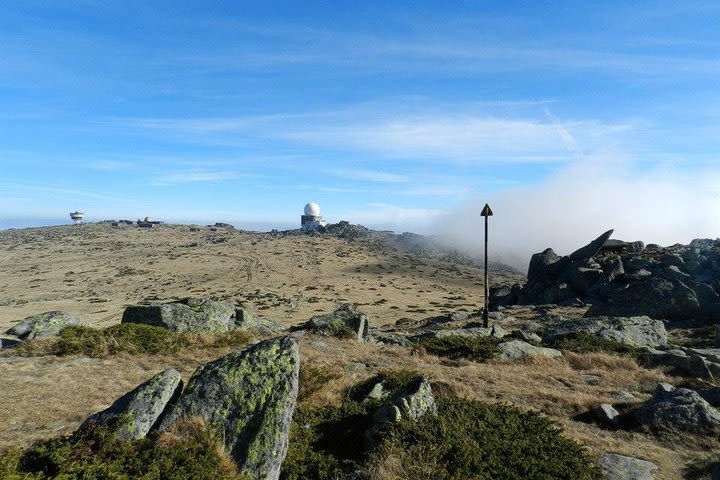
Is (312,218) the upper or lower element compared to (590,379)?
upper

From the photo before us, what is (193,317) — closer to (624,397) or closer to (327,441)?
(327,441)

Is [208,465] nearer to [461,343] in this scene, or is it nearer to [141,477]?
[141,477]

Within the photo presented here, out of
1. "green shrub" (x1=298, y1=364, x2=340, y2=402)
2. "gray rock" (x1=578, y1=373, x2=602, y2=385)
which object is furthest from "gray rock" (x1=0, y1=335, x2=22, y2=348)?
"gray rock" (x1=578, y1=373, x2=602, y2=385)

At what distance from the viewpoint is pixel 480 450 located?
8141mm

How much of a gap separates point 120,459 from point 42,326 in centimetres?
1604

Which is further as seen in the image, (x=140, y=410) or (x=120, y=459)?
(x=140, y=410)

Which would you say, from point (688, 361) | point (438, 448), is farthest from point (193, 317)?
point (688, 361)

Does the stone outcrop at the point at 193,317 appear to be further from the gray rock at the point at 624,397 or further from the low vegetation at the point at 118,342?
the gray rock at the point at 624,397

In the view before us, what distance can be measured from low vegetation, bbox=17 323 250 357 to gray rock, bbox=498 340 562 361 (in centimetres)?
1137

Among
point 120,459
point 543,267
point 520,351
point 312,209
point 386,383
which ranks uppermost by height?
point 312,209

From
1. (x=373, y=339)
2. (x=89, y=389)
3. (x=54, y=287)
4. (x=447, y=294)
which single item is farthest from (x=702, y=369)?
(x=54, y=287)

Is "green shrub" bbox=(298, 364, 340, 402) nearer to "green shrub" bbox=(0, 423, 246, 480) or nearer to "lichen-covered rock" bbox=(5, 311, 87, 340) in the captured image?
"green shrub" bbox=(0, 423, 246, 480)

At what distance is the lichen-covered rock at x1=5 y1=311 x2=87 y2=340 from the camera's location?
1786cm

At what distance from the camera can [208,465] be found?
634cm
